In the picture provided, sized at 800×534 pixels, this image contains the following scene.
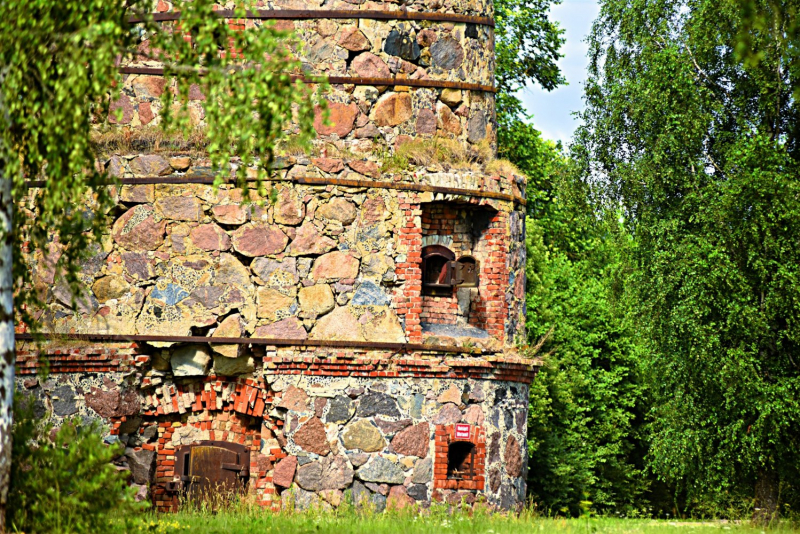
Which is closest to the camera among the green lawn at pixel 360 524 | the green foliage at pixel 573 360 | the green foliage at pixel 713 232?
the green lawn at pixel 360 524

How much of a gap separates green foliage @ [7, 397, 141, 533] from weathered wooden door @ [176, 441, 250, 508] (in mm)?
4968

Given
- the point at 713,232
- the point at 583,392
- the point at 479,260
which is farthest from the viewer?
the point at 583,392

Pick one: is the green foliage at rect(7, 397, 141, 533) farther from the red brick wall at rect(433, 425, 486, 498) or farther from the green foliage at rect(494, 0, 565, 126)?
the green foliage at rect(494, 0, 565, 126)

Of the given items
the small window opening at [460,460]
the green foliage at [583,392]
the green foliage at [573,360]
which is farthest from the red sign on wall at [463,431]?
the green foliage at [583,392]

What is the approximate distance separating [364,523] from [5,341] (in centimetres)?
508

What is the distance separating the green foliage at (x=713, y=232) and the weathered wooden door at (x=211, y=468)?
9.05 m

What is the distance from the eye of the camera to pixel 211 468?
46.0 feet

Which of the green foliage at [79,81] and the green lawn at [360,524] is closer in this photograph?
the green foliage at [79,81]

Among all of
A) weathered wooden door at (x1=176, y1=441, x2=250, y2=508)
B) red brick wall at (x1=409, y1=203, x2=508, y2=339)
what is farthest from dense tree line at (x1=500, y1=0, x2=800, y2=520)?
weathered wooden door at (x1=176, y1=441, x2=250, y2=508)

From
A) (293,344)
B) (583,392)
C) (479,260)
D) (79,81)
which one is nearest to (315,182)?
(293,344)

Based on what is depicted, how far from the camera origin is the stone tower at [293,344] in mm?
13773

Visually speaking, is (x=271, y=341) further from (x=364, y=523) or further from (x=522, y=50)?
(x=522, y=50)

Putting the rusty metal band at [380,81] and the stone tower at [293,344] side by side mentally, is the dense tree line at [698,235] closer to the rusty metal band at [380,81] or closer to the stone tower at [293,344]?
the stone tower at [293,344]

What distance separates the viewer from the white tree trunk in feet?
27.5
